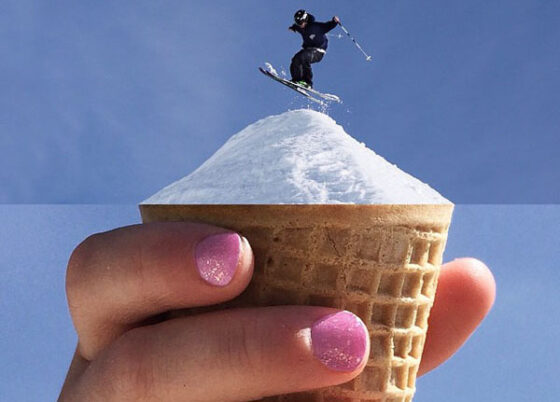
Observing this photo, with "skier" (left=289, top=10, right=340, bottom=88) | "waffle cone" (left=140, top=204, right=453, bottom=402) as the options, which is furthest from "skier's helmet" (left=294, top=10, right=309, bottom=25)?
"waffle cone" (left=140, top=204, right=453, bottom=402)

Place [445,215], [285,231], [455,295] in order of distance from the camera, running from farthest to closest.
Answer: [455,295]
[445,215]
[285,231]

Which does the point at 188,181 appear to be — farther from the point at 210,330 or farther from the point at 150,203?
the point at 210,330

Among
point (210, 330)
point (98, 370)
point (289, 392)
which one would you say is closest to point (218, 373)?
point (210, 330)

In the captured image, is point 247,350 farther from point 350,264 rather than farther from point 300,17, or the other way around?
point 300,17

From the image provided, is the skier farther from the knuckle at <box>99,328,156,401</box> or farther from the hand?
the knuckle at <box>99,328,156,401</box>

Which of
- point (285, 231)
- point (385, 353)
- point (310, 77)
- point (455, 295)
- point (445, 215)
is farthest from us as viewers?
point (310, 77)

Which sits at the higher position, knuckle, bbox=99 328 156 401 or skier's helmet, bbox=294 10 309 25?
skier's helmet, bbox=294 10 309 25

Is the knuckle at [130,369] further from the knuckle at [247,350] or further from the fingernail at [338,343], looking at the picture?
the fingernail at [338,343]

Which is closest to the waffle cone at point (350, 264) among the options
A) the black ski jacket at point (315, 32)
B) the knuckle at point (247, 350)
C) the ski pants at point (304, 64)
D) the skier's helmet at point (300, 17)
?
the knuckle at point (247, 350)
